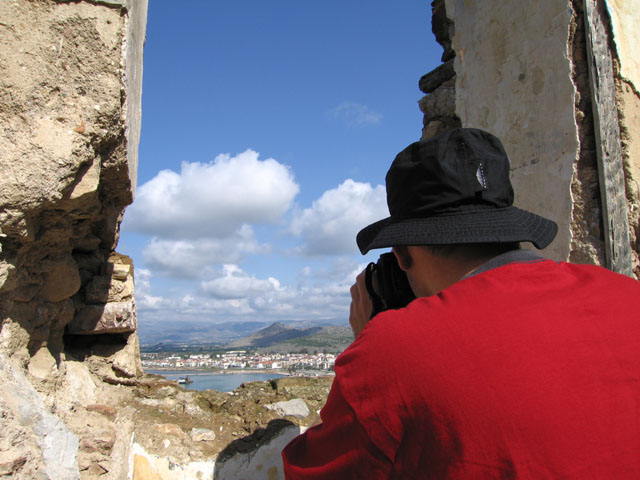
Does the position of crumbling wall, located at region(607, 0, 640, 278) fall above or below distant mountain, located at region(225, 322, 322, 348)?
above

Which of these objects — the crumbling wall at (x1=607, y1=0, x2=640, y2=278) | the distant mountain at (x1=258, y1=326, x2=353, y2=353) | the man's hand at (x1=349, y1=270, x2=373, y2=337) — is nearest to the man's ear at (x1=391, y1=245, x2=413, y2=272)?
the man's hand at (x1=349, y1=270, x2=373, y2=337)

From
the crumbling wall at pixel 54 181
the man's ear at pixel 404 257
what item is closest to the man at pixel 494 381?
the man's ear at pixel 404 257

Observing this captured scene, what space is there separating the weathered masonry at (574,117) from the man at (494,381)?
162 centimetres

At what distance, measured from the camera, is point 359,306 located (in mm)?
1429

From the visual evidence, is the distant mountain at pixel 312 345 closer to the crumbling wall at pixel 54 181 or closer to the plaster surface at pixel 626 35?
the crumbling wall at pixel 54 181

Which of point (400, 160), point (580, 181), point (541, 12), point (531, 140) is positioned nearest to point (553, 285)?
point (400, 160)

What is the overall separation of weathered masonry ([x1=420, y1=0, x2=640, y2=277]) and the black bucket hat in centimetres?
153

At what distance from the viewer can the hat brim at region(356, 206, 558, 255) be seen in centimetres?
107

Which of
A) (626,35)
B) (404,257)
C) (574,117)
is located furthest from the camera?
(626,35)

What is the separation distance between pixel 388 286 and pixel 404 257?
161 millimetres

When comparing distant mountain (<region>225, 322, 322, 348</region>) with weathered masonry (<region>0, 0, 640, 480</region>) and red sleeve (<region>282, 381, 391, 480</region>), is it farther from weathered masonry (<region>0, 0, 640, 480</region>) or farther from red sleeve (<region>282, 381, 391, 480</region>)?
red sleeve (<region>282, 381, 391, 480</region>)

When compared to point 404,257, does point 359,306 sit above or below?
below

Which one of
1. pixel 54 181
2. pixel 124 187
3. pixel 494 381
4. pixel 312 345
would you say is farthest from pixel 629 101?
pixel 312 345

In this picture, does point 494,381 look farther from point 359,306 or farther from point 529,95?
point 529,95
